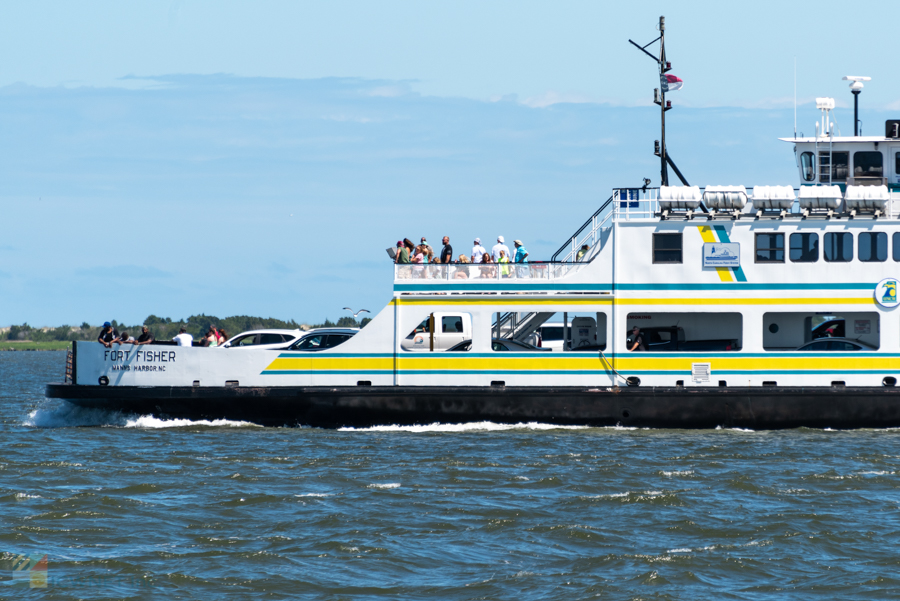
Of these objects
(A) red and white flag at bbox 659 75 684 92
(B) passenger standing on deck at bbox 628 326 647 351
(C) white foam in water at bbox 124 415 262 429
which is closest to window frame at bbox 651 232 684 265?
(B) passenger standing on deck at bbox 628 326 647 351

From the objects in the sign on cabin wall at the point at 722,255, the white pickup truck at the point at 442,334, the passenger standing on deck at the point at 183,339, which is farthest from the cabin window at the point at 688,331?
the passenger standing on deck at the point at 183,339

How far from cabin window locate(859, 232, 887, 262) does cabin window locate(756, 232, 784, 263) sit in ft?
5.35

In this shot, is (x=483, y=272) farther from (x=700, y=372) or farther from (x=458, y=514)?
(x=458, y=514)

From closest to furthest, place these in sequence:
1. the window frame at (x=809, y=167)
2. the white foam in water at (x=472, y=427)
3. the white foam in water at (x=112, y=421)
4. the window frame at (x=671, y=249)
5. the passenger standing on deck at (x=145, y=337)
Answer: the white foam in water at (x=472, y=427) < the window frame at (x=671, y=249) < the white foam in water at (x=112, y=421) < the passenger standing on deck at (x=145, y=337) < the window frame at (x=809, y=167)

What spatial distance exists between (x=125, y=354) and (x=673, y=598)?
1417 cm

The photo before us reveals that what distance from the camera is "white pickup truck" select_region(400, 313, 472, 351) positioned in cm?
2312

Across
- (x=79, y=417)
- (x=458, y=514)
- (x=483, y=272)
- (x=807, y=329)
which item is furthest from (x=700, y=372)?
(x=79, y=417)

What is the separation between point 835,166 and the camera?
23.2 metres

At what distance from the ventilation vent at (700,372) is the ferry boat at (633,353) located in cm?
3

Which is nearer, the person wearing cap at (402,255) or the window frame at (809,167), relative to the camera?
the person wearing cap at (402,255)

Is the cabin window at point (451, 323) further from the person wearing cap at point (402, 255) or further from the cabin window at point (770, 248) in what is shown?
the cabin window at point (770, 248)

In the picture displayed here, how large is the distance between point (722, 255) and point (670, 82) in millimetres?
4752

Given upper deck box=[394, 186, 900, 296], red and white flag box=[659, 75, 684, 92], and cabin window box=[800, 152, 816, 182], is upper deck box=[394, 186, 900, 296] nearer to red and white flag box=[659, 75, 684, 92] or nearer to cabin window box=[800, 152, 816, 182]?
cabin window box=[800, 152, 816, 182]

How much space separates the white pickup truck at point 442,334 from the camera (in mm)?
23125
